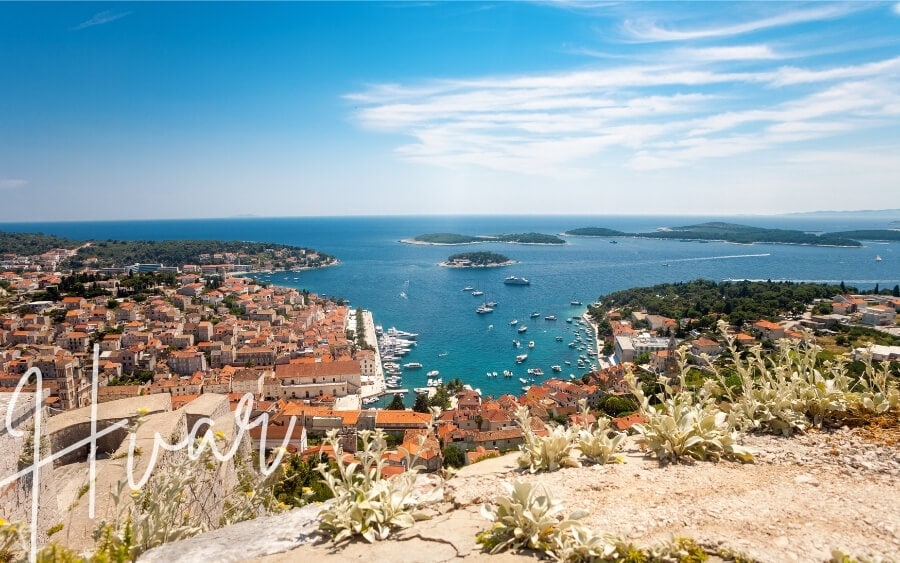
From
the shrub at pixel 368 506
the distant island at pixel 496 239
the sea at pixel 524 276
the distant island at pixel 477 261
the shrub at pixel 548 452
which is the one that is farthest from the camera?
the distant island at pixel 496 239

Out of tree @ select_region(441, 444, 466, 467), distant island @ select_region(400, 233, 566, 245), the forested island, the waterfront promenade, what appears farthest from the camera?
distant island @ select_region(400, 233, 566, 245)

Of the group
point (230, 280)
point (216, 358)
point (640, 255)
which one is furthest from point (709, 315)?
point (640, 255)

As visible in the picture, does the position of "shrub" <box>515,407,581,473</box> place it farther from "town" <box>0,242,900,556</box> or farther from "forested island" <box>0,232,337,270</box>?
"forested island" <box>0,232,337,270</box>

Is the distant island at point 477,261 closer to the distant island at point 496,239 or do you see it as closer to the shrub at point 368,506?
the distant island at point 496,239

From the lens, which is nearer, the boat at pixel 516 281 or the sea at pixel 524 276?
the sea at pixel 524 276

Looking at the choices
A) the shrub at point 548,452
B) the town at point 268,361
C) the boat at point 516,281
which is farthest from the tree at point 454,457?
the boat at point 516,281

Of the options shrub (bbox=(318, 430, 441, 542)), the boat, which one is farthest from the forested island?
shrub (bbox=(318, 430, 441, 542))
